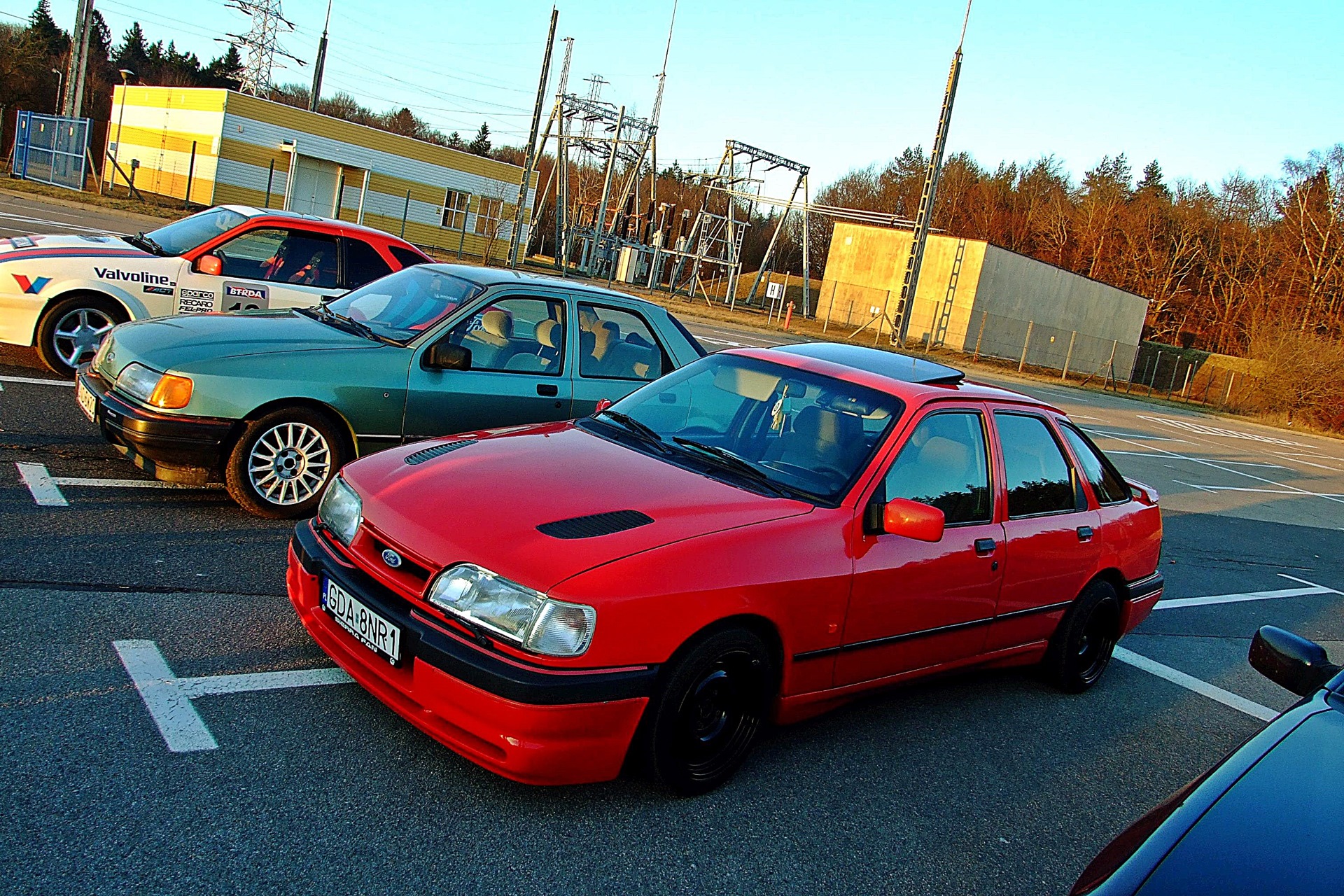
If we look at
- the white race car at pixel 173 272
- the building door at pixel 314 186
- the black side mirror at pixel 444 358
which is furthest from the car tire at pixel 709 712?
the building door at pixel 314 186

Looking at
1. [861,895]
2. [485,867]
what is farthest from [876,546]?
[485,867]

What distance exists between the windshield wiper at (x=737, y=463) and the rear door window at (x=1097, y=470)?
208cm

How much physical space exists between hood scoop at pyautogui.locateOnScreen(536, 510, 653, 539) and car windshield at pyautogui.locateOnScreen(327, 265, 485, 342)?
3177 mm

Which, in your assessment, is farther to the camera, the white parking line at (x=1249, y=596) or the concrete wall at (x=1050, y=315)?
the concrete wall at (x=1050, y=315)

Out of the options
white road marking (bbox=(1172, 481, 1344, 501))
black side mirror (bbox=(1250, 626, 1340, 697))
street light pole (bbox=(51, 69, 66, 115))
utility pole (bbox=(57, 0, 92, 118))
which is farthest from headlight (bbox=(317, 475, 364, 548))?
street light pole (bbox=(51, 69, 66, 115))

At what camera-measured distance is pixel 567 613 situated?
3.14m

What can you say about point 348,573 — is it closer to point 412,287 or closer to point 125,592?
point 125,592

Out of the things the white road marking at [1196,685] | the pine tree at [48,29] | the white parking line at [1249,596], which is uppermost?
the pine tree at [48,29]

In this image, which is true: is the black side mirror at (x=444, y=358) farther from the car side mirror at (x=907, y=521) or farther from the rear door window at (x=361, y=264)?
the car side mirror at (x=907, y=521)

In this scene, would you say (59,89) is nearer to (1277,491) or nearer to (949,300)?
(949,300)

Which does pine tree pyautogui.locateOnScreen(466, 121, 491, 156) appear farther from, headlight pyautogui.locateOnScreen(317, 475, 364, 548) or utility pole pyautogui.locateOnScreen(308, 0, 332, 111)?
headlight pyautogui.locateOnScreen(317, 475, 364, 548)

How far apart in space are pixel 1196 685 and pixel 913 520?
10.8ft

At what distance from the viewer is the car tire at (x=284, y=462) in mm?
5719

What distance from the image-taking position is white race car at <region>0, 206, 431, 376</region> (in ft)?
25.6
